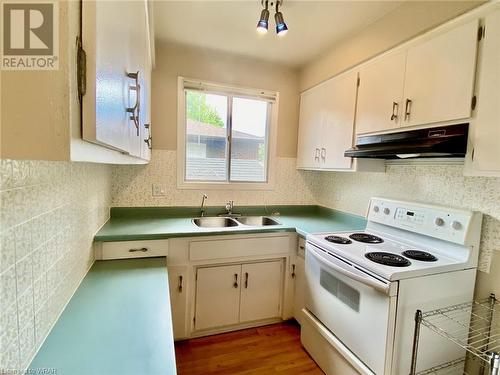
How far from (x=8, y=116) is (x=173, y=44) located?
2349mm

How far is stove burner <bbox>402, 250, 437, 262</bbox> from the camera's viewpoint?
4.86 feet

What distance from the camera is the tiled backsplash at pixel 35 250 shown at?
0.67 m

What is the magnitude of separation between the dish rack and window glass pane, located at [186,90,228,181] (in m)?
2.02

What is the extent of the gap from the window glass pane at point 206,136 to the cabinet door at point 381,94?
4.37 feet

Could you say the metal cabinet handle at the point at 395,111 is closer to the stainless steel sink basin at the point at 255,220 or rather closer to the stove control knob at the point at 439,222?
the stove control knob at the point at 439,222

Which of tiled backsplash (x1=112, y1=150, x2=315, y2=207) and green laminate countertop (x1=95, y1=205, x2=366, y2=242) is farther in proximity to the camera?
tiled backsplash (x1=112, y1=150, x2=315, y2=207)

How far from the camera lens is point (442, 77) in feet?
4.66

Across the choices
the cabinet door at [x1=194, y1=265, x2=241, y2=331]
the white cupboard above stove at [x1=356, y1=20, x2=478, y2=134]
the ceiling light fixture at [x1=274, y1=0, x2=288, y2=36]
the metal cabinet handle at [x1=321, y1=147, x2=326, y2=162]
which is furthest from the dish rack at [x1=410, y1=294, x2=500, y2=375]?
the ceiling light fixture at [x1=274, y1=0, x2=288, y2=36]

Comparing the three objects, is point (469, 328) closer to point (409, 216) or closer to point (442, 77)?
point (409, 216)

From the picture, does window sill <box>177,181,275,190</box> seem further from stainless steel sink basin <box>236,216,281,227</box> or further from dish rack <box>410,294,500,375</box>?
dish rack <box>410,294,500,375</box>

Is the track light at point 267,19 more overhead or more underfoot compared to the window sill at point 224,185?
more overhead

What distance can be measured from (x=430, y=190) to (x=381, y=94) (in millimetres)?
750

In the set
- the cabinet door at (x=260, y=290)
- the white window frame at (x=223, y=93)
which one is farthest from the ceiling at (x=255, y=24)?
the cabinet door at (x=260, y=290)

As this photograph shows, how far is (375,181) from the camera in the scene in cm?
222
